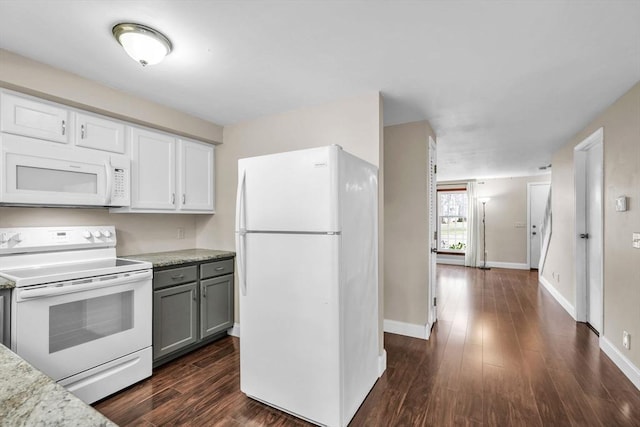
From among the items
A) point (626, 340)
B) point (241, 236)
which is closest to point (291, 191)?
point (241, 236)

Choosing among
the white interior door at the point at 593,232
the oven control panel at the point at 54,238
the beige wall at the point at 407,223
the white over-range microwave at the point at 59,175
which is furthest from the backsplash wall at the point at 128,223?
the white interior door at the point at 593,232

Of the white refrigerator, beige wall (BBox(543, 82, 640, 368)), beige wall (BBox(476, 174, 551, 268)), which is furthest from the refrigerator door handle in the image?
beige wall (BBox(476, 174, 551, 268))

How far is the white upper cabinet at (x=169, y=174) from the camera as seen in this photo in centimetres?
279

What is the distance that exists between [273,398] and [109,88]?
8.90 ft

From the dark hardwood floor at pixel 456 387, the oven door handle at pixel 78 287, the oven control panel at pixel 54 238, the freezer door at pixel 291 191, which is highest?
the freezer door at pixel 291 191

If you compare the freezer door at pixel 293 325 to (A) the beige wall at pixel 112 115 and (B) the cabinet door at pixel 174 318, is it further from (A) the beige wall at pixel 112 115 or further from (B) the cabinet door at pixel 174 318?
(A) the beige wall at pixel 112 115

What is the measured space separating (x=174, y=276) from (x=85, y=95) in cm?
160

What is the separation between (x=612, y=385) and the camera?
94.2 inches

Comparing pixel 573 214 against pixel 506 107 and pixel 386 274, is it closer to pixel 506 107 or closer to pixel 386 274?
pixel 506 107

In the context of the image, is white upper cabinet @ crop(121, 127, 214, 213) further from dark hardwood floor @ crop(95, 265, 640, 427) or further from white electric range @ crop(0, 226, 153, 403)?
dark hardwood floor @ crop(95, 265, 640, 427)

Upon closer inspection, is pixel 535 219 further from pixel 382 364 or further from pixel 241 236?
pixel 241 236

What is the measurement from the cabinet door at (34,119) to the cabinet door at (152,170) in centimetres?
53

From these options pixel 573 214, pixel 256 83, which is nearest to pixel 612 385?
pixel 573 214

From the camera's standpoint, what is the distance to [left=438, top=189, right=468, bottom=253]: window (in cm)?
833
